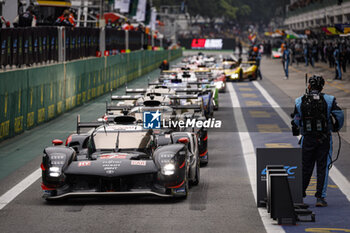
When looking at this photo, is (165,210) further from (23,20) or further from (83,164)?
(23,20)

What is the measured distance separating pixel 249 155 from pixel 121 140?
479 centimetres

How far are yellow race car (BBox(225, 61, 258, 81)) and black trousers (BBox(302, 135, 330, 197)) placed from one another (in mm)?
37958

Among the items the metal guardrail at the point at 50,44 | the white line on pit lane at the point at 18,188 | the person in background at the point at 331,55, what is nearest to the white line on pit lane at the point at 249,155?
the white line on pit lane at the point at 18,188

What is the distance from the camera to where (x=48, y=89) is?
79.9 feet

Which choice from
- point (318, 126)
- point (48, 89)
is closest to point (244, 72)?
Answer: point (48, 89)

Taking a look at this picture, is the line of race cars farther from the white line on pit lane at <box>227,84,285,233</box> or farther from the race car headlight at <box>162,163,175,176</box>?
the white line on pit lane at <box>227,84,285,233</box>

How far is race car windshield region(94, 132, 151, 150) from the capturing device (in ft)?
41.2

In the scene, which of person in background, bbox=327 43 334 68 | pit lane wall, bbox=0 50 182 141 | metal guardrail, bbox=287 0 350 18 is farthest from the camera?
metal guardrail, bbox=287 0 350 18

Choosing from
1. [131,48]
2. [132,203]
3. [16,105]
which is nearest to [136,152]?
[132,203]

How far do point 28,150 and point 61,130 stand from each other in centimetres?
414

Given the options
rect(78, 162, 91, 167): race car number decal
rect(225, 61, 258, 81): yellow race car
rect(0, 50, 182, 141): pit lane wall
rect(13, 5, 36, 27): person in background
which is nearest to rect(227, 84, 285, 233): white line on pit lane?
rect(78, 162, 91, 167): race car number decal

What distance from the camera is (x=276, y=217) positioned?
32.6 ft

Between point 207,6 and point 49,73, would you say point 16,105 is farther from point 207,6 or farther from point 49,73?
point 207,6

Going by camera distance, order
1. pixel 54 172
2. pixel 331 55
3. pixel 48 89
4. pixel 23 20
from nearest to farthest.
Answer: pixel 54 172, pixel 48 89, pixel 23 20, pixel 331 55
